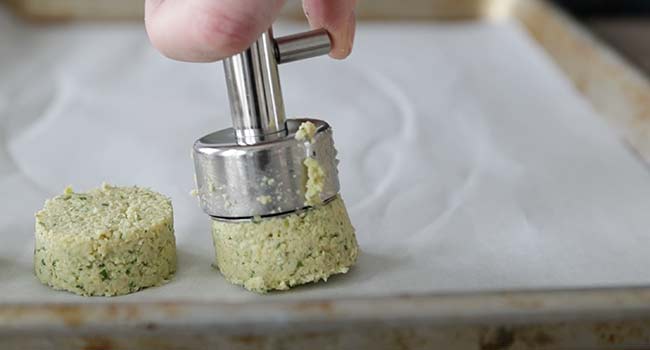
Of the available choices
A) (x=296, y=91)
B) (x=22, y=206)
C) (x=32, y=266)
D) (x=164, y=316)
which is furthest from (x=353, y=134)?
(x=164, y=316)

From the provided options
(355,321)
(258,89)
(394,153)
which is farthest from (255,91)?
(394,153)

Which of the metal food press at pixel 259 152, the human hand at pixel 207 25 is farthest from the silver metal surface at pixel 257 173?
the human hand at pixel 207 25

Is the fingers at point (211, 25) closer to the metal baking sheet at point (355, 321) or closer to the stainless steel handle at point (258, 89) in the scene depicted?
the stainless steel handle at point (258, 89)

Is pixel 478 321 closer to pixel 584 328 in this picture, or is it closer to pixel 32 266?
pixel 584 328

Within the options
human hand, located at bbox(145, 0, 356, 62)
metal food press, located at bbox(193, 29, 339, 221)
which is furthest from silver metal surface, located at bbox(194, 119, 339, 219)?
human hand, located at bbox(145, 0, 356, 62)

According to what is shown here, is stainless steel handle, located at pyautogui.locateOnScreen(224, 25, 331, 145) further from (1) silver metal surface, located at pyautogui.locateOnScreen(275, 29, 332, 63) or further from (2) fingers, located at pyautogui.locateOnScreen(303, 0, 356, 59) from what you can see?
(2) fingers, located at pyautogui.locateOnScreen(303, 0, 356, 59)

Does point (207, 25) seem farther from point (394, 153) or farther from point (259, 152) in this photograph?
point (394, 153)
